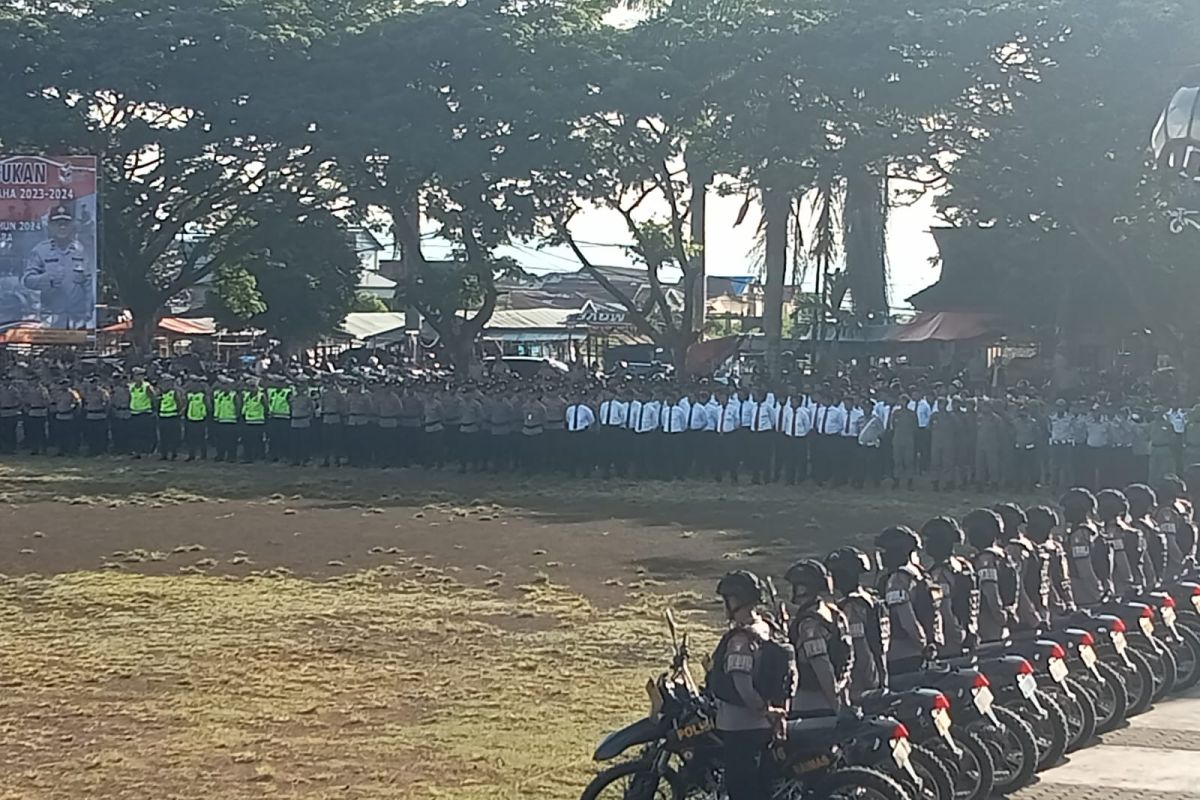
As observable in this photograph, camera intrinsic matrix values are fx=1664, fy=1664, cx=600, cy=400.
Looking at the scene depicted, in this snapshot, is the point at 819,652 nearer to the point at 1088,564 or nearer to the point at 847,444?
the point at 1088,564

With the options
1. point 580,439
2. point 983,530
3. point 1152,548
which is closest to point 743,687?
point 983,530

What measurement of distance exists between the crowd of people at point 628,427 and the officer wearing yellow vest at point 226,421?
0.10 ft

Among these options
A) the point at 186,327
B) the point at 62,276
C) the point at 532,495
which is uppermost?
the point at 62,276

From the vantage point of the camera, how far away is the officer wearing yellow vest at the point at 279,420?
87.8ft

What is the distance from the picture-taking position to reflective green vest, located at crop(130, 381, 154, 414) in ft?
89.3

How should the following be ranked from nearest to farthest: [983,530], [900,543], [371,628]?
1. [900,543]
2. [983,530]
3. [371,628]

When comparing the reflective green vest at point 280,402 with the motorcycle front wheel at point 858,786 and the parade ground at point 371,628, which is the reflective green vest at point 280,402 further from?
the motorcycle front wheel at point 858,786

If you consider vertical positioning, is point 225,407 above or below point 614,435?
above

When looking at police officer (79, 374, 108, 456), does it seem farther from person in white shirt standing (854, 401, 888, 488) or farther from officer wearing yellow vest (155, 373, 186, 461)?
A: person in white shirt standing (854, 401, 888, 488)

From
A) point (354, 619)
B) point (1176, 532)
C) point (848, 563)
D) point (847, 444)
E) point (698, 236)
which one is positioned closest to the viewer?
point (848, 563)

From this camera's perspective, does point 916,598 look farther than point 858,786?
Yes

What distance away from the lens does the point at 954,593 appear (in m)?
8.84

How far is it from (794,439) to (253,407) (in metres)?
8.84

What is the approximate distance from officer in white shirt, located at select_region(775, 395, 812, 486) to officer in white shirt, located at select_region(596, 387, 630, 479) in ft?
7.64
